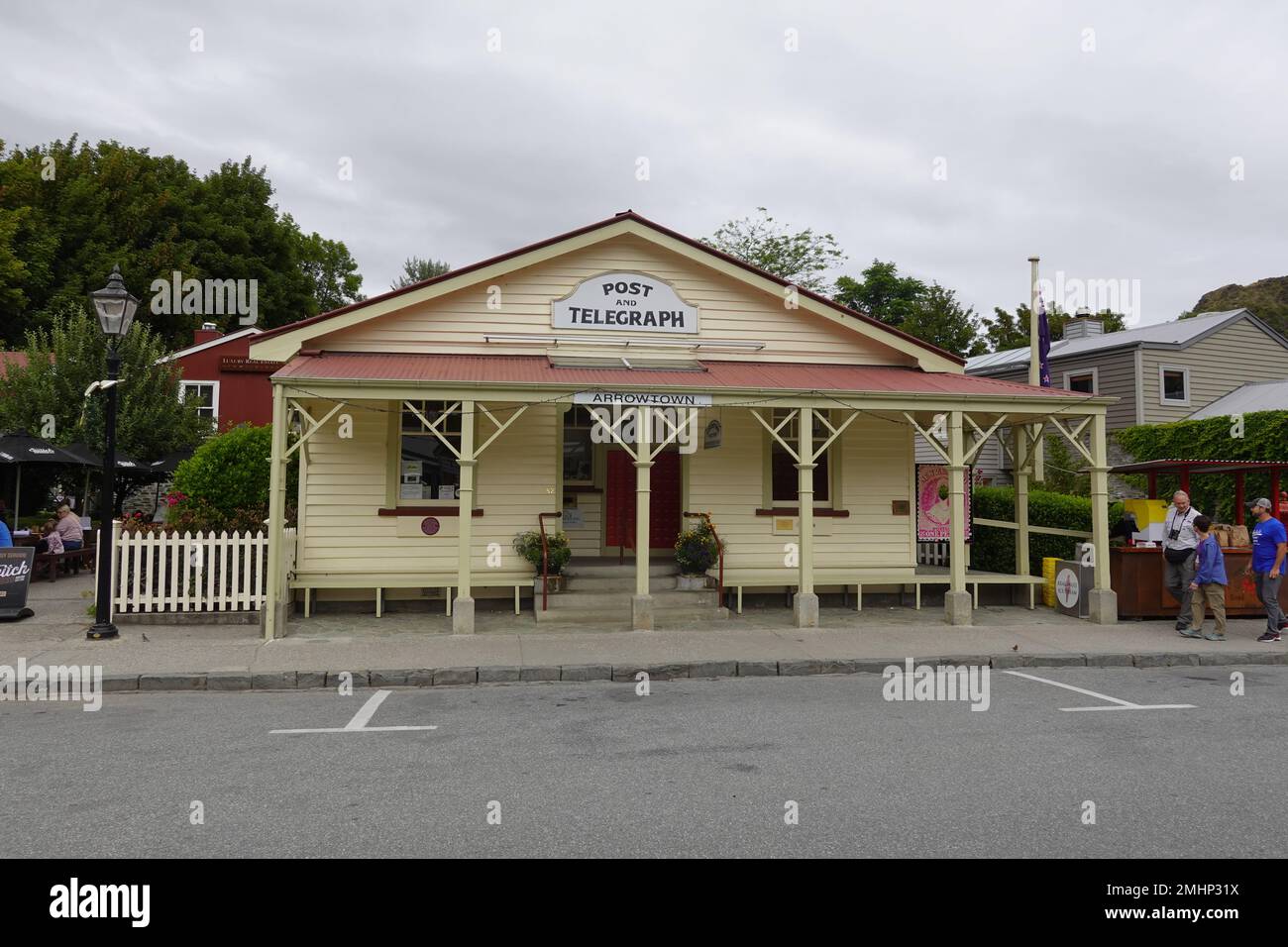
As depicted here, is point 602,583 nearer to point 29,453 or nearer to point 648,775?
point 648,775

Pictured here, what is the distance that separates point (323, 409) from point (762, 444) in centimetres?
685

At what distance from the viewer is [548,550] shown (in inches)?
502

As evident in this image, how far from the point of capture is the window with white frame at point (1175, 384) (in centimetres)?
2781

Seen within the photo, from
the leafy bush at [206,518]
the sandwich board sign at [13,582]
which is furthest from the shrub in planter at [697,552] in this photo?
the sandwich board sign at [13,582]

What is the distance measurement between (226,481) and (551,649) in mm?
6536

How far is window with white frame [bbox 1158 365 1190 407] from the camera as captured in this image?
2781 cm

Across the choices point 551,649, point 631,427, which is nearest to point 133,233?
point 631,427

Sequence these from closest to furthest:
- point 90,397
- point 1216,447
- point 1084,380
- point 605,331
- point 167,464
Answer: point 605,331
point 167,464
point 90,397
point 1216,447
point 1084,380

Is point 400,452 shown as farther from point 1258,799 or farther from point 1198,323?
point 1198,323

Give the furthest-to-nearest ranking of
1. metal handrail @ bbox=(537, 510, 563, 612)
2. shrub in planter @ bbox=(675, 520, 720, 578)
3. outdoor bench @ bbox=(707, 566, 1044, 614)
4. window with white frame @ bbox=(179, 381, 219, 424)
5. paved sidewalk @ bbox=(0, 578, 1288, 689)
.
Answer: window with white frame @ bbox=(179, 381, 219, 424) < outdoor bench @ bbox=(707, 566, 1044, 614) < shrub in planter @ bbox=(675, 520, 720, 578) < metal handrail @ bbox=(537, 510, 563, 612) < paved sidewalk @ bbox=(0, 578, 1288, 689)

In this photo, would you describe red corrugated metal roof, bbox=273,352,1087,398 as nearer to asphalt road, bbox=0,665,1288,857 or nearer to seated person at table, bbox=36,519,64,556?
asphalt road, bbox=0,665,1288,857

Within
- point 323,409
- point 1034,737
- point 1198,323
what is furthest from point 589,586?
point 1198,323

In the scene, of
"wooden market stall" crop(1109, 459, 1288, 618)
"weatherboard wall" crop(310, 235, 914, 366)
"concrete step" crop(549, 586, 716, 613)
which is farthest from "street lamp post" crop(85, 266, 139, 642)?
"wooden market stall" crop(1109, 459, 1288, 618)

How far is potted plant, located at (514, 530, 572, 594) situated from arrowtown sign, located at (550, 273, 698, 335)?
11.6 feet
